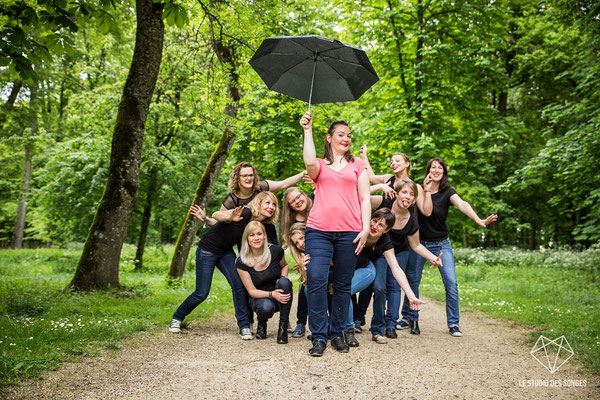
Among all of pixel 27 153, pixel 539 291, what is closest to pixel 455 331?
pixel 539 291

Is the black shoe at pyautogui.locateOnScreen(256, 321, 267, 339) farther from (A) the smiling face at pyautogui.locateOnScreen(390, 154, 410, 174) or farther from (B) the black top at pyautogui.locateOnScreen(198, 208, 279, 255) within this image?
(A) the smiling face at pyautogui.locateOnScreen(390, 154, 410, 174)

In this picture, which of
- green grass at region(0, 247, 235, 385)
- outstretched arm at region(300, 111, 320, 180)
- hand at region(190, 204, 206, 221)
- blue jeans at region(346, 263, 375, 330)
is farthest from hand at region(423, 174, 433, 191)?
green grass at region(0, 247, 235, 385)

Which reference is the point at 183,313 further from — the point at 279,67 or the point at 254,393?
the point at 279,67

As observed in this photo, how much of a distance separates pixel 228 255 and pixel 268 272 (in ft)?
1.97

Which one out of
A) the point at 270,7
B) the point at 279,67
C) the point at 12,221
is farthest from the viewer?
the point at 12,221

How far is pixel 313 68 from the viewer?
15.3 feet

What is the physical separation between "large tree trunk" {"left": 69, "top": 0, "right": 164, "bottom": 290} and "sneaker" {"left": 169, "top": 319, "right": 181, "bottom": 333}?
7.94 feet

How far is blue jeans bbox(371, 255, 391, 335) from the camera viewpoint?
16.7 feet

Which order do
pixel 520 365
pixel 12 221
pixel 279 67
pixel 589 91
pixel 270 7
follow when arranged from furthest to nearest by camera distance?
pixel 12 221
pixel 589 91
pixel 270 7
pixel 279 67
pixel 520 365

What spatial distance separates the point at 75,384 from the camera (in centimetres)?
328

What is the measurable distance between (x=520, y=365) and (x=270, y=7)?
24.3ft

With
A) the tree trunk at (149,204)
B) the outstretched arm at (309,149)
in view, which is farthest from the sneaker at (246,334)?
the tree trunk at (149,204)

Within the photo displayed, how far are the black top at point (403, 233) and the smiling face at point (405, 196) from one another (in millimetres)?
211

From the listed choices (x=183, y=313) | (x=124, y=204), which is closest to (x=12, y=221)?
(x=124, y=204)
